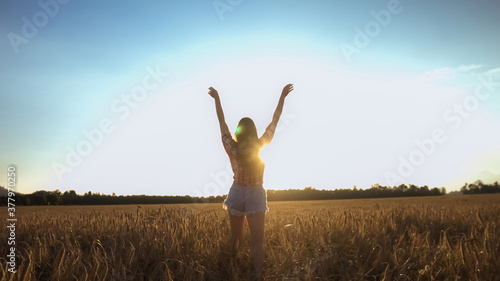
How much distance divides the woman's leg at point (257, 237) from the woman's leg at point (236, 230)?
31 centimetres

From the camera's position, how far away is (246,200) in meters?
5.20

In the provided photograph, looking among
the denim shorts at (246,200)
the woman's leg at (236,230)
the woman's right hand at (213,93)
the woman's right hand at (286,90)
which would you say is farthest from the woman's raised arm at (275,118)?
the woman's leg at (236,230)

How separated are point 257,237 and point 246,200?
1.86 feet

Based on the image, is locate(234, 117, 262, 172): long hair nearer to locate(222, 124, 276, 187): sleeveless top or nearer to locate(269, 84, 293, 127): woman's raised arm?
locate(222, 124, 276, 187): sleeveless top

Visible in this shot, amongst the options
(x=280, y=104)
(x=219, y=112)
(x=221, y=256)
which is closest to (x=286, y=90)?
(x=280, y=104)

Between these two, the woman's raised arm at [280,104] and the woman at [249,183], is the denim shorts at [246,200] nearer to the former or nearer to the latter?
the woman at [249,183]

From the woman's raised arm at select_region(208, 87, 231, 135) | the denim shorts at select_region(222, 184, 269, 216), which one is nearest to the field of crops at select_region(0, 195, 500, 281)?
the denim shorts at select_region(222, 184, 269, 216)

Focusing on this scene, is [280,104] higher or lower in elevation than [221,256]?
higher

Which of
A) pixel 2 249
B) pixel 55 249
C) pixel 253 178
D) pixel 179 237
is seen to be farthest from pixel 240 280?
pixel 2 249

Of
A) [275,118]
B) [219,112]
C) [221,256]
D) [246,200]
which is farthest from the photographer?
[221,256]

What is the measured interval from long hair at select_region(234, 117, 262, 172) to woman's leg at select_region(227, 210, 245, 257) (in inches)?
32.6

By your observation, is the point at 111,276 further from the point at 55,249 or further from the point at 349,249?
the point at 349,249

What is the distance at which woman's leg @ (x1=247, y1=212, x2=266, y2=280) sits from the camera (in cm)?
518

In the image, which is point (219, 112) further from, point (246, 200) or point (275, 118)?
point (246, 200)
